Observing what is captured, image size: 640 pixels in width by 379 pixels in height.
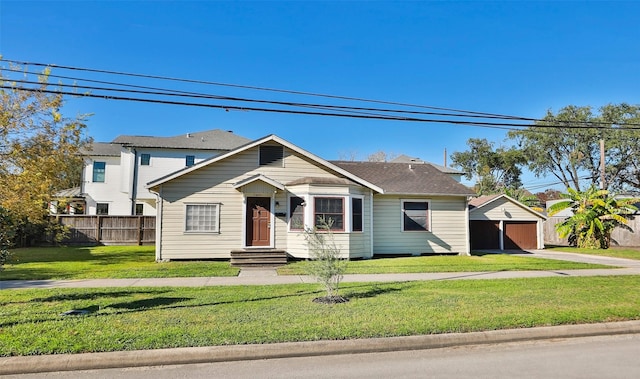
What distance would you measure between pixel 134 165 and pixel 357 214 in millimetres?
20565

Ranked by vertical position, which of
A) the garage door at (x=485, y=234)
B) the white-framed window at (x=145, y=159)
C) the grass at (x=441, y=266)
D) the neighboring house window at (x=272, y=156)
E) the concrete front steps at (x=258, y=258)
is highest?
the white-framed window at (x=145, y=159)

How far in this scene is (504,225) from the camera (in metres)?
21.3

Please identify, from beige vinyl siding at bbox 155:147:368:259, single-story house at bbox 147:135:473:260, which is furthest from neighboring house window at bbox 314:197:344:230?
beige vinyl siding at bbox 155:147:368:259

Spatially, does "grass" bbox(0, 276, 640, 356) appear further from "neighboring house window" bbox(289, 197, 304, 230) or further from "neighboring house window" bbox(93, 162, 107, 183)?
"neighboring house window" bbox(93, 162, 107, 183)

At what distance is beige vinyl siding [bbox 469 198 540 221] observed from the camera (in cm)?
2089

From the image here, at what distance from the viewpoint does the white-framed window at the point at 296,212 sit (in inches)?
591

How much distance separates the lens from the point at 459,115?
11.6 m

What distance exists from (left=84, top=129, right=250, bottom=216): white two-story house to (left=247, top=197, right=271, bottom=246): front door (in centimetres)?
1580

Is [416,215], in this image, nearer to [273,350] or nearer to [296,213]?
[296,213]

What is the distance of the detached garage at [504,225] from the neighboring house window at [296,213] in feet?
34.4

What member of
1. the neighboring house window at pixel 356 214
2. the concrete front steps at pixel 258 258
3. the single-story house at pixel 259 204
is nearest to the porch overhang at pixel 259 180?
the single-story house at pixel 259 204

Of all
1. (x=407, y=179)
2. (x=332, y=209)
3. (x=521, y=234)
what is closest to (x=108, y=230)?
(x=332, y=209)

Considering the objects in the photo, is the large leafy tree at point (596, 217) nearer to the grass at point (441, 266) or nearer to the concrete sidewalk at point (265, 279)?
the grass at point (441, 266)

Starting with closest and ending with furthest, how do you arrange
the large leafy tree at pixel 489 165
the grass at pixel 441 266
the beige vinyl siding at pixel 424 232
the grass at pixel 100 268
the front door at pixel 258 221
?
1. the grass at pixel 100 268
2. the grass at pixel 441 266
3. the front door at pixel 258 221
4. the beige vinyl siding at pixel 424 232
5. the large leafy tree at pixel 489 165
